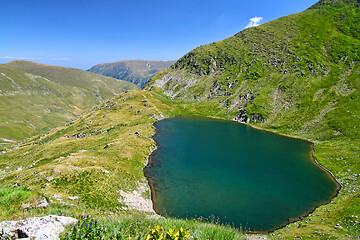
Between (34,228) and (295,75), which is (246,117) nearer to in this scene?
(295,75)

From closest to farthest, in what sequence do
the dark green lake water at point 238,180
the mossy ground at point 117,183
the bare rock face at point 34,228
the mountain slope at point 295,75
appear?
the bare rock face at point 34,228, the mossy ground at point 117,183, the dark green lake water at point 238,180, the mountain slope at point 295,75

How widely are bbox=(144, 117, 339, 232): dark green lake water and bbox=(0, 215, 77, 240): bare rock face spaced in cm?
1827

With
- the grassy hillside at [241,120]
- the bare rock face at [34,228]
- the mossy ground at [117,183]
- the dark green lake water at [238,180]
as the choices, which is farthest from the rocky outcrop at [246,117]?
the bare rock face at [34,228]

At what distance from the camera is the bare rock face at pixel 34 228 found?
19.9 feet

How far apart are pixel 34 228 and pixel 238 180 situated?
5120 cm

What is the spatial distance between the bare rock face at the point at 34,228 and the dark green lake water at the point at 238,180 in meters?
18.3

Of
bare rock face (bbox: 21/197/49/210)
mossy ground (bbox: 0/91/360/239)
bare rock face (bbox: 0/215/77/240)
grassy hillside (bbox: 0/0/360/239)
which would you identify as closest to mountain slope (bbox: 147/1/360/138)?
grassy hillside (bbox: 0/0/360/239)

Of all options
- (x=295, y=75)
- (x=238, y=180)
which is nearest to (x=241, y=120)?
(x=295, y=75)

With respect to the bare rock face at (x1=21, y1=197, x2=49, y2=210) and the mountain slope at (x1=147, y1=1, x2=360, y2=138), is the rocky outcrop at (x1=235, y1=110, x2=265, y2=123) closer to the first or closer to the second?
the mountain slope at (x1=147, y1=1, x2=360, y2=138)

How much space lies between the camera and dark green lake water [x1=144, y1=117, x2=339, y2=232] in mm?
37438

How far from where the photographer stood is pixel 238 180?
50344 millimetres

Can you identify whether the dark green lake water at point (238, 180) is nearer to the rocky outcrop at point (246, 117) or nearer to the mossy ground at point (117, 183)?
the mossy ground at point (117, 183)

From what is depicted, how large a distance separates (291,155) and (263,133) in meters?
33.9

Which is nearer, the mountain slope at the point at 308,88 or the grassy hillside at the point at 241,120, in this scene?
the grassy hillside at the point at 241,120
